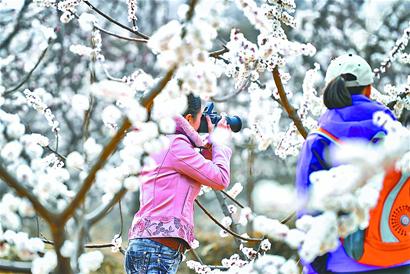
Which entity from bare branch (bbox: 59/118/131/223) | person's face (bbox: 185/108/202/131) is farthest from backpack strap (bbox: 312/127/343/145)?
bare branch (bbox: 59/118/131/223)

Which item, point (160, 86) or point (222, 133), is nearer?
point (160, 86)

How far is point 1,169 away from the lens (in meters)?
1.70

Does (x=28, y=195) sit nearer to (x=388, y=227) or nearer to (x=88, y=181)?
(x=88, y=181)

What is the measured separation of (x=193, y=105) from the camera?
3117 millimetres

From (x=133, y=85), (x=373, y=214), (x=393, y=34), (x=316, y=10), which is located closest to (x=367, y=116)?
(x=373, y=214)

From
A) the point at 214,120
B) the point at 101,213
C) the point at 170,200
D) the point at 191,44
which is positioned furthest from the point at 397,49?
the point at 101,213

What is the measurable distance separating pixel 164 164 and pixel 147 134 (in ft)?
3.50

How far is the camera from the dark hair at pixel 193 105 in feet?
10.2

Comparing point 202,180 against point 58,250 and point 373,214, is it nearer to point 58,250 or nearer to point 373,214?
point 373,214

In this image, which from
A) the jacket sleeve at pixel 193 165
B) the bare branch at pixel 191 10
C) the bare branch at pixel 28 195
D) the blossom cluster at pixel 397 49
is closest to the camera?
the bare branch at pixel 28 195

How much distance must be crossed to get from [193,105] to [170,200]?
0.36 metres

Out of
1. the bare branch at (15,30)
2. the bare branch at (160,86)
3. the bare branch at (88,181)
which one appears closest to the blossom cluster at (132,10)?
the bare branch at (160,86)

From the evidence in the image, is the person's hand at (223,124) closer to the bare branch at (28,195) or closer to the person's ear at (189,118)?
the person's ear at (189,118)

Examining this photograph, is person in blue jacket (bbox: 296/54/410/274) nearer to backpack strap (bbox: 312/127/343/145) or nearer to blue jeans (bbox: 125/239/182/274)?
backpack strap (bbox: 312/127/343/145)
